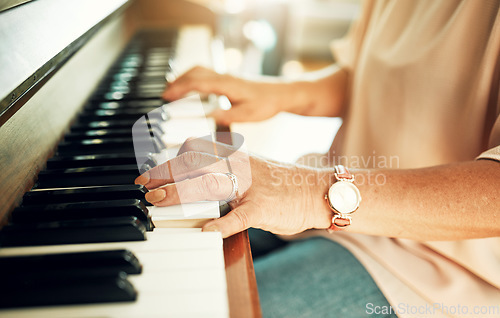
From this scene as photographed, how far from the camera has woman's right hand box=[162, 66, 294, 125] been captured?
3.27 ft

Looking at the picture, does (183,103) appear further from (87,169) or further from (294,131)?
(294,131)

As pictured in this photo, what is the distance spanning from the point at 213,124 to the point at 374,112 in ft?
1.42

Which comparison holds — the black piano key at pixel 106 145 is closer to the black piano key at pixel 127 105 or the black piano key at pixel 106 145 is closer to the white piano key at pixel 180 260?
the black piano key at pixel 127 105

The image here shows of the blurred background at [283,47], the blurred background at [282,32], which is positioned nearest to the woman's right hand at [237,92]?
the blurred background at [283,47]

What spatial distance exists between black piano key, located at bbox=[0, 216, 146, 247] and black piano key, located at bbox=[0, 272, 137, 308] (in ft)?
0.27

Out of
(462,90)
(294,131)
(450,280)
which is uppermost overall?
(462,90)

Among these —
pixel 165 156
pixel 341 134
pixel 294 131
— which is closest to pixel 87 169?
pixel 165 156

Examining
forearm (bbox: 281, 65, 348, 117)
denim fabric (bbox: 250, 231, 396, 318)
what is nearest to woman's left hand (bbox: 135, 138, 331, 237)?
denim fabric (bbox: 250, 231, 396, 318)

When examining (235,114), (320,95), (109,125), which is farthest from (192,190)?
(320,95)

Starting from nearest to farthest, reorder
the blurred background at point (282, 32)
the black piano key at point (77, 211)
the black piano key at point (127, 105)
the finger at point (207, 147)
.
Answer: the black piano key at point (77, 211), the finger at point (207, 147), the black piano key at point (127, 105), the blurred background at point (282, 32)

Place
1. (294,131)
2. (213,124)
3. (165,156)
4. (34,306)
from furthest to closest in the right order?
(294,131) → (213,124) → (165,156) → (34,306)

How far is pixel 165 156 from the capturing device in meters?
0.75

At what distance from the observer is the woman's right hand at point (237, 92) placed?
3.27 feet

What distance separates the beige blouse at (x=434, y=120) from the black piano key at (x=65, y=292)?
571mm
